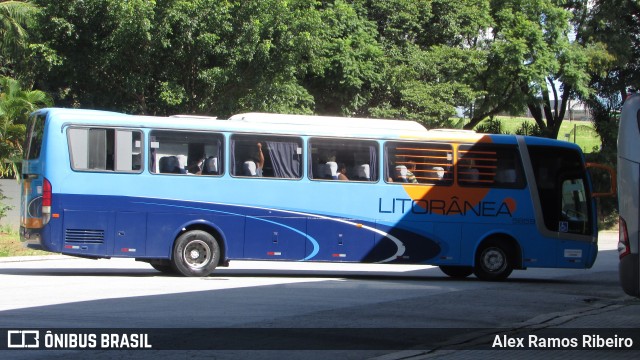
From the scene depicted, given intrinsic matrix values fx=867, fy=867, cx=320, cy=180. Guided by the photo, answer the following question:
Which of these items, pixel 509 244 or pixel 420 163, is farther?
pixel 509 244

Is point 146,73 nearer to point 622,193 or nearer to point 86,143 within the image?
point 86,143

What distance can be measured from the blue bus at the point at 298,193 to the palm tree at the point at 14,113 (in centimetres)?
1014

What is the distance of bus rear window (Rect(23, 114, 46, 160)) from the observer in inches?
667

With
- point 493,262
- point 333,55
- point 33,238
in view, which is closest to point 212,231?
point 33,238

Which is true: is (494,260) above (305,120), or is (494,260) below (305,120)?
below

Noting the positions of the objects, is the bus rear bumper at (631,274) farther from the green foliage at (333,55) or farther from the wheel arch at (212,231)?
the green foliage at (333,55)

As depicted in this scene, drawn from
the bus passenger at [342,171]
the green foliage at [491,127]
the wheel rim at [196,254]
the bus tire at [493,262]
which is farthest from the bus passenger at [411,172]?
the green foliage at [491,127]

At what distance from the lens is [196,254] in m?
17.6

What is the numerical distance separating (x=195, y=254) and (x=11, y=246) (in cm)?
903

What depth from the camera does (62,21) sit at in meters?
25.0

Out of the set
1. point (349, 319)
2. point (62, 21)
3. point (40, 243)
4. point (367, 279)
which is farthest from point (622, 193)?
point (62, 21)

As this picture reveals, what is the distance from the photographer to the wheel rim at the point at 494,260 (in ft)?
62.4

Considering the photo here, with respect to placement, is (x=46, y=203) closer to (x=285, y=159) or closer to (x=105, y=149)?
(x=105, y=149)

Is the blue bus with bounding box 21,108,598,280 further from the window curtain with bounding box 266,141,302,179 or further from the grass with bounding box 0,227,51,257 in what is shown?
the grass with bounding box 0,227,51,257
